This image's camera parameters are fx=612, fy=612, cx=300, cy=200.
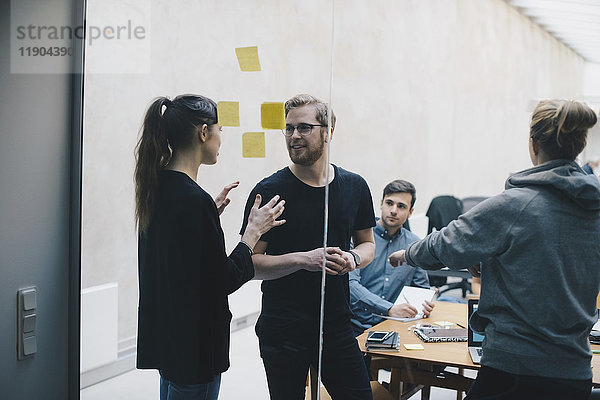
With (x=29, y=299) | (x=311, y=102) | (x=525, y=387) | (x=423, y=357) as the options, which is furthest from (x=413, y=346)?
(x=29, y=299)

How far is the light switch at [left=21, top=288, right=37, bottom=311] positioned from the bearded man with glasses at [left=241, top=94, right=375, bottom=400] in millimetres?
1097

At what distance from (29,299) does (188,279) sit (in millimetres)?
832

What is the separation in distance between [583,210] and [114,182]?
2054 millimetres

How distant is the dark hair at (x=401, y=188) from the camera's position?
219cm

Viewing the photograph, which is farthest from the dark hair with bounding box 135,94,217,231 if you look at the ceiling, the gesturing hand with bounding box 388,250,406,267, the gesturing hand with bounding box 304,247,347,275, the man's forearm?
the ceiling

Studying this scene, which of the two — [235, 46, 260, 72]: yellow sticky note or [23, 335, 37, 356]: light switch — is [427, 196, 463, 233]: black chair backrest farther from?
[23, 335, 37, 356]: light switch

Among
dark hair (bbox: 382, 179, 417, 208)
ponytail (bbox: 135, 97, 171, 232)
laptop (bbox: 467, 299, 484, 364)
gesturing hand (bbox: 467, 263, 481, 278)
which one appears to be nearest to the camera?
gesturing hand (bbox: 467, 263, 481, 278)

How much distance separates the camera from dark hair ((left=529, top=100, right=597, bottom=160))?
1.74 metres

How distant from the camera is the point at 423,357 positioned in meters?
2.08

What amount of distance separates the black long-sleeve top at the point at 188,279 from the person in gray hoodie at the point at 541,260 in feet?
2.80

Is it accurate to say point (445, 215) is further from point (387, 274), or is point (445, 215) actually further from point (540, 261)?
point (540, 261)

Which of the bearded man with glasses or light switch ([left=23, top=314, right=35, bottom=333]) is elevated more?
A: the bearded man with glasses

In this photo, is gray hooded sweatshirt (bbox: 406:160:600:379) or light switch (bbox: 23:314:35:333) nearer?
gray hooded sweatshirt (bbox: 406:160:600:379)

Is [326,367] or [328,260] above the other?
[328,260]
